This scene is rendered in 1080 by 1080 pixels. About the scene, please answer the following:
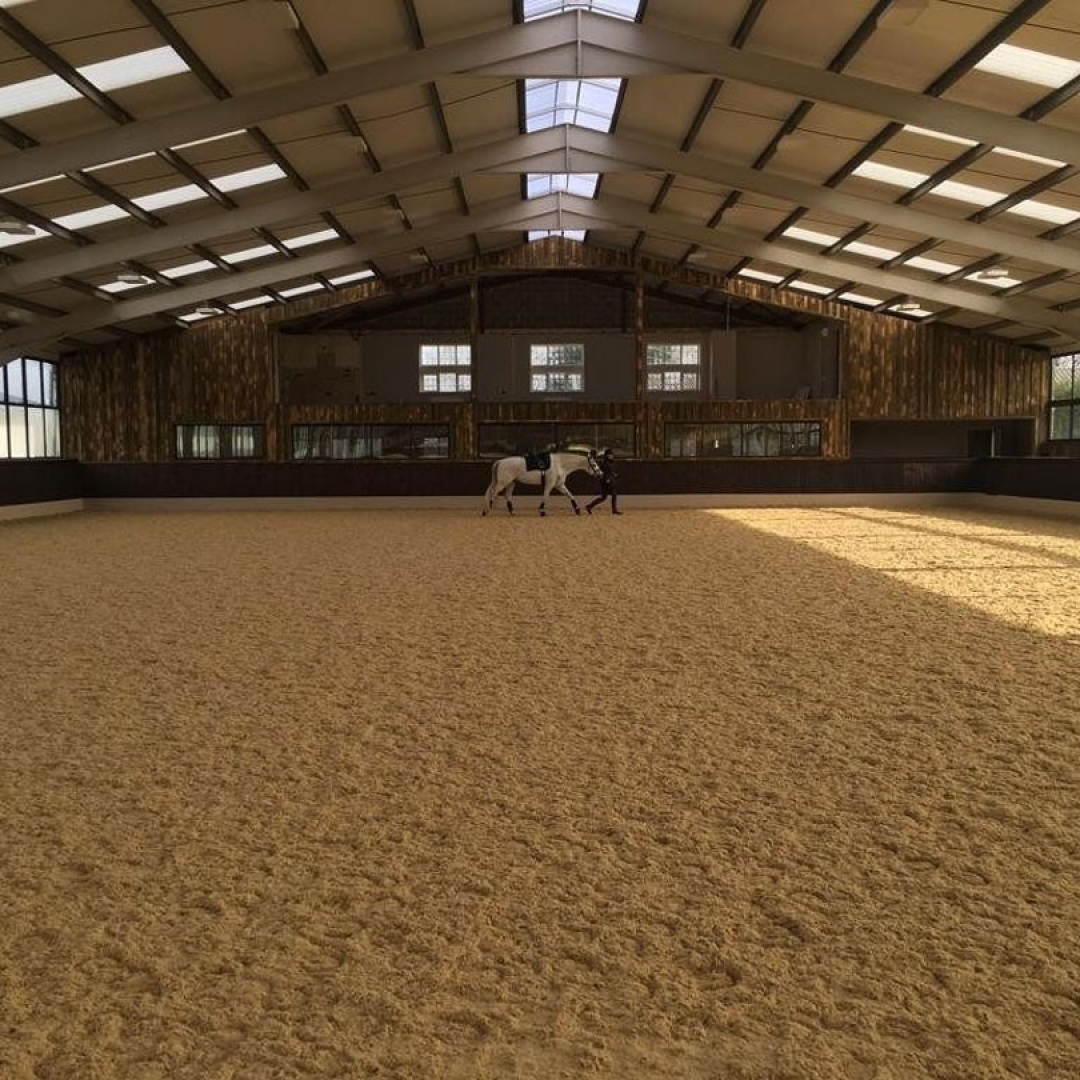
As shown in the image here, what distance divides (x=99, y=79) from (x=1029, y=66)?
9.54 meters

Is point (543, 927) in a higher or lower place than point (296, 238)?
lower

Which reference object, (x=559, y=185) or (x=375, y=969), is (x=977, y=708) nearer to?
(x=375, y=969)

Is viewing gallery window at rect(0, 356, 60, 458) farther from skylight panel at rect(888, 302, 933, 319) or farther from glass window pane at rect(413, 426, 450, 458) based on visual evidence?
skylight panel at rect(888, 302, 933, 319)

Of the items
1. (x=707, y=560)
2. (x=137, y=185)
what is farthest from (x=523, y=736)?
(x=137, y=185)

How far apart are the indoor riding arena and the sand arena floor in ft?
0.06

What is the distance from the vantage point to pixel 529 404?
23.8 metres

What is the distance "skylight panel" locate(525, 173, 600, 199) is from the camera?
1886 centimetres

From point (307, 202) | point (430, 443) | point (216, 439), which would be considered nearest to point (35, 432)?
point (216, 439)

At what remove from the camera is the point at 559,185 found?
19.5m

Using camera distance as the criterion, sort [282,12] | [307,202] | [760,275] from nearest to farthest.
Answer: [282,12] < [307,202] < [760,275]

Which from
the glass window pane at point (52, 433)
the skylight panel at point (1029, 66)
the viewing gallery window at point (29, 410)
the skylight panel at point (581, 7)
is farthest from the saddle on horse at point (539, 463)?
the glass window pane at point (52, 433)

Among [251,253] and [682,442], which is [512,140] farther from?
[682,442]

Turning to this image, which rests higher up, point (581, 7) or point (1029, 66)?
point (581, 7)

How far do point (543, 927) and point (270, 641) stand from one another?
167 inches
